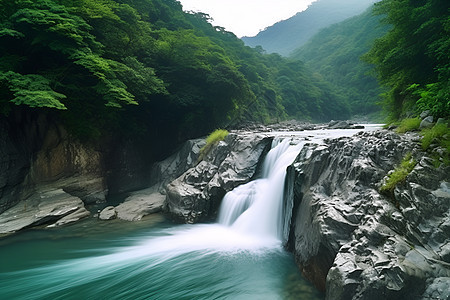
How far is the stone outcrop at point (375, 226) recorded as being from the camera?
347cm

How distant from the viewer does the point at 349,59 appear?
69.7m

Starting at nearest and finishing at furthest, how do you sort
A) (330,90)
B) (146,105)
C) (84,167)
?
(84,167)
(146,105)
(330,90)

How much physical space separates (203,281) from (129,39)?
44.7 ft

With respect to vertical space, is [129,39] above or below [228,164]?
above

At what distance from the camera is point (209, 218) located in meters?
9.73

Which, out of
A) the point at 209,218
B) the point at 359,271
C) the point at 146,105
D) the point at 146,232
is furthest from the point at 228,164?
the point at 146,105

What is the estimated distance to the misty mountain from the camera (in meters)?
165

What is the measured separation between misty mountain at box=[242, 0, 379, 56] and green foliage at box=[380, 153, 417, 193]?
553ft

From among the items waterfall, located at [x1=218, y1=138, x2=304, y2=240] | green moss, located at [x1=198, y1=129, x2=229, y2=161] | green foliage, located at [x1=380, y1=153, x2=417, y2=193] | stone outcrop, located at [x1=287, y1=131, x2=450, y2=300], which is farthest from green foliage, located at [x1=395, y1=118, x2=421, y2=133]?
green moss, located at [x1=198, y1=129, x2=229, y2=161]

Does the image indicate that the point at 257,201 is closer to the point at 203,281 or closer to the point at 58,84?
the point at 203,281

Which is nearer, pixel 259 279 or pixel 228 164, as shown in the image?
pixel 259 279

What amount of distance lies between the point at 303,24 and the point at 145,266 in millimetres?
209229

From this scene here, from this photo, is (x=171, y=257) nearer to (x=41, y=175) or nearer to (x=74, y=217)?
(x=74, y=217)

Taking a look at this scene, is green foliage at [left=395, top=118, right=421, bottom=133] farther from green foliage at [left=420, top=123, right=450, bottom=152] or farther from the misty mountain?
the misty mountain
